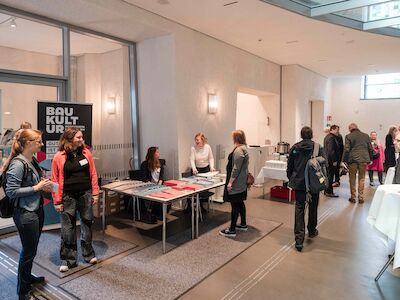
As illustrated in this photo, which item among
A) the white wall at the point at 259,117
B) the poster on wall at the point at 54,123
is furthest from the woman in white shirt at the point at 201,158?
the white wall at the point at 259,117

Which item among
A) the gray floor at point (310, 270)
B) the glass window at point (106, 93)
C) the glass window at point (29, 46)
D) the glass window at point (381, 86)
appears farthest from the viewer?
the glass window at point (381, 86)

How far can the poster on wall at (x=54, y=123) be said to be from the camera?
4.08 m

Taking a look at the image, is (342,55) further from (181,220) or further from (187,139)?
(181,220)

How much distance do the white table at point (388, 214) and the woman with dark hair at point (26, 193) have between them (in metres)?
2.84

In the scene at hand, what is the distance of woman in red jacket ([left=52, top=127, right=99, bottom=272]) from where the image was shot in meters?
3.11

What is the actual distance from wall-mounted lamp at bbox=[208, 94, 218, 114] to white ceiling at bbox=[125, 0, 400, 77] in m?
1.12

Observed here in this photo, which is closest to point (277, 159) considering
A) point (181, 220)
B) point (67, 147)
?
→ point (181, 220)

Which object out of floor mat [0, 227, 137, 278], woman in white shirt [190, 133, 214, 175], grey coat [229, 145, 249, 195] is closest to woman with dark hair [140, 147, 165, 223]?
woman in white shirt [190, 133, 214, 175]

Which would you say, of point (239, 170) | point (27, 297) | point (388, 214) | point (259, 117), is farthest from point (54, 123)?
point (259, 117)

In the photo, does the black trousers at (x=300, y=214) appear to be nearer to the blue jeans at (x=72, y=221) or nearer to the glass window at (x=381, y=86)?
the blue jeans at (x=72, y=221)

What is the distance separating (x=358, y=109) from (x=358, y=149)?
580 cm

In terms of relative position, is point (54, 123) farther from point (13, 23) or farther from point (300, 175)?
point (300, 175)

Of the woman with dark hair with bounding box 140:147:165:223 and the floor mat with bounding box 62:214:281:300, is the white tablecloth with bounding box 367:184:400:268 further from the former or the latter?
the woman with dark hair with bounding box 140:147:165:223

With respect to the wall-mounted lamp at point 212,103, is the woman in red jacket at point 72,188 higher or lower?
lower
